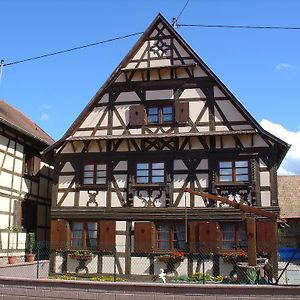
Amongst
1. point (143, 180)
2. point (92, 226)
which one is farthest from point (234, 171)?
point (92, 226)

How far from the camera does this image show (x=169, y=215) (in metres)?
18.7

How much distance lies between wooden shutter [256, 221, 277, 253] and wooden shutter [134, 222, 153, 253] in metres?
4.50

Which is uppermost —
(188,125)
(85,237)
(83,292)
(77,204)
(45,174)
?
(188,125)

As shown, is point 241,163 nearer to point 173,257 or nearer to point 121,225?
point 173,257

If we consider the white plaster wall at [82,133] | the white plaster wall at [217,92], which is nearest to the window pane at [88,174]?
the white plaster wall at [82,133]

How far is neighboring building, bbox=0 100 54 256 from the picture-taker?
65.3ft

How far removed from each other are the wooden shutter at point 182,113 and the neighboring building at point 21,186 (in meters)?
7.33

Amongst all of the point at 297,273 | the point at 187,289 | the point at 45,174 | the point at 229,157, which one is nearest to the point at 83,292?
the point at 187,289

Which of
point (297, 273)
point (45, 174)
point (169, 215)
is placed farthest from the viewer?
point (45, 174)

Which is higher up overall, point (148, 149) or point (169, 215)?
point (148, 149)

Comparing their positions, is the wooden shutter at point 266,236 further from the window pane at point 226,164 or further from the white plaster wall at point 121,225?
the white plaster wall at point 121,225

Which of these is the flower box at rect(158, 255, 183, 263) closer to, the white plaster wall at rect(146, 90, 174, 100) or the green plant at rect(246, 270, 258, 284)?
the green plant at rect(246, 270, 258, 284)

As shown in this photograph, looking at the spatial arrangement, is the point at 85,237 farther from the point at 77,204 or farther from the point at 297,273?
the point at 297,273

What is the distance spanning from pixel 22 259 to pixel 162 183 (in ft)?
24.8
